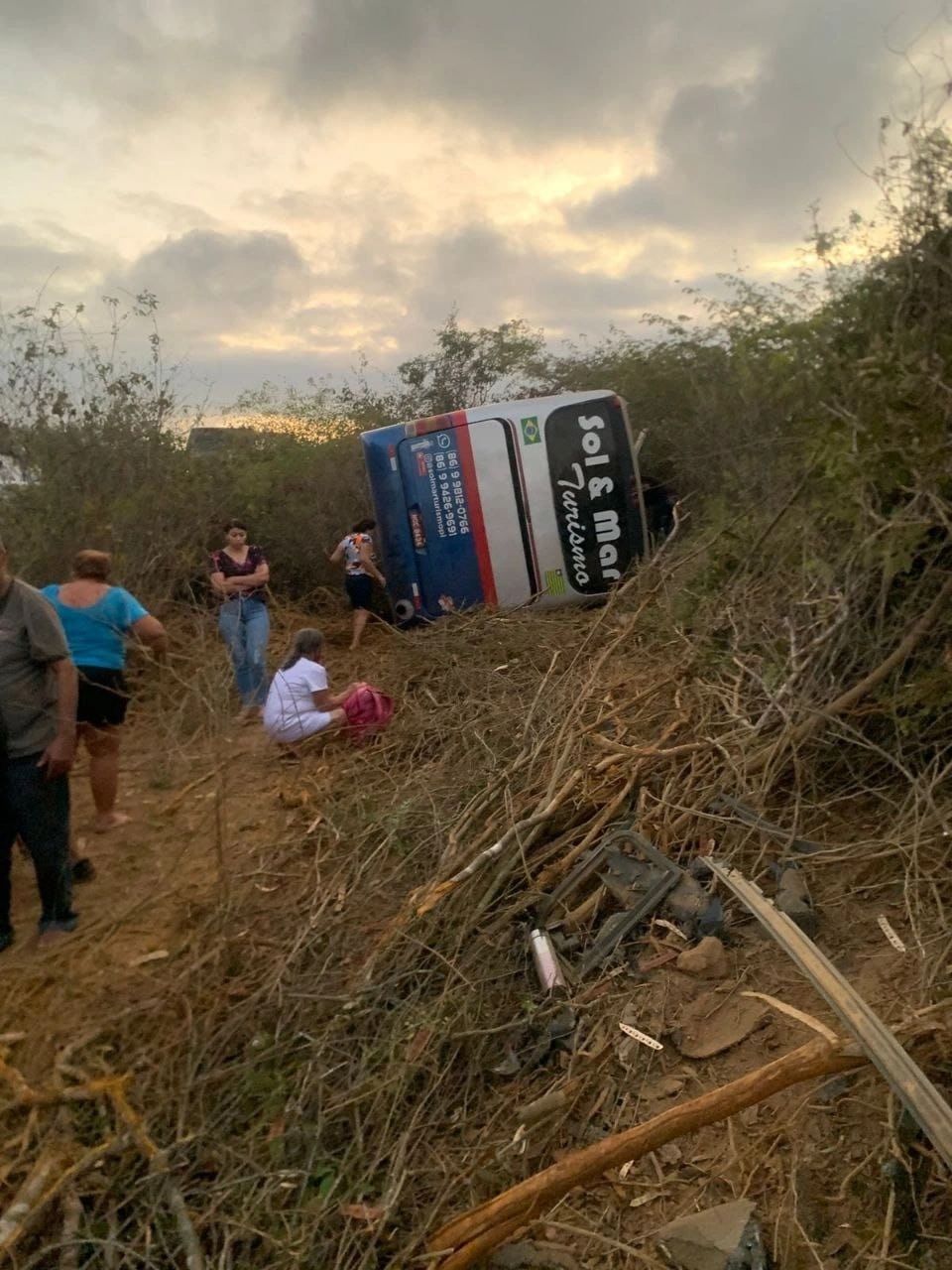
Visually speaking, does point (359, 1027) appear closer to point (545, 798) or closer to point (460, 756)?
point (545, 798)

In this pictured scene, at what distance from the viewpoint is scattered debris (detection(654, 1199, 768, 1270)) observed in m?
1.98

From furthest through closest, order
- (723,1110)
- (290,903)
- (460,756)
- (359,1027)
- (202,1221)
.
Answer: (460,756) → (290,903) → (359,1027) → (202,1221) → (723,1110)

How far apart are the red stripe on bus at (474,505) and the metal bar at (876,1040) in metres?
5.12

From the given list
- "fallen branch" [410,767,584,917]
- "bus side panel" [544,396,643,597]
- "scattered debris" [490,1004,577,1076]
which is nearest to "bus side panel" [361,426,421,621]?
"bus side panel" [544,396,643,597]

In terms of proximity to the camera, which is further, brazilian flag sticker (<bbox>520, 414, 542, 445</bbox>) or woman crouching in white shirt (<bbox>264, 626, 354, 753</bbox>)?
brazilian flag sticker (<bbox>520, 414, 542, 445</bbox>)

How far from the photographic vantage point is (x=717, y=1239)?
2.03 meters

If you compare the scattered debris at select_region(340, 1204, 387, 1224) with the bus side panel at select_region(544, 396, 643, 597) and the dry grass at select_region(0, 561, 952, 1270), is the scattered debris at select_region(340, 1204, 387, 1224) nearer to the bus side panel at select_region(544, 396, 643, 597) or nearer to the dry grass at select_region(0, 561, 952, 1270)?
the dry grass at select_region(0, 561, 952, 1270)

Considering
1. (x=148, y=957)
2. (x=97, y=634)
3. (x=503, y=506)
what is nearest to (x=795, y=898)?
(x=148, y=957)

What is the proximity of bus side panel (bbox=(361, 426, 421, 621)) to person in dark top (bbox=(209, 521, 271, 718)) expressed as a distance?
1581mm

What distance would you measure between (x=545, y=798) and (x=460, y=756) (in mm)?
1191

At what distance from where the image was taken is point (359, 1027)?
112 inches

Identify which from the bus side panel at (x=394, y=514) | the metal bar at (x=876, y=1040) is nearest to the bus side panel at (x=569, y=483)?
the bus side panel at (x=394, y=514)

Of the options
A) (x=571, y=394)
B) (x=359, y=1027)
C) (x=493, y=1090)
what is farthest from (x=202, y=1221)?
(x=571, y=394)

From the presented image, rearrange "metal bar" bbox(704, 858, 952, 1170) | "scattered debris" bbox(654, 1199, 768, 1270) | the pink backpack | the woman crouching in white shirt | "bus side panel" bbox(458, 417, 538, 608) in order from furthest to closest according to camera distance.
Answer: "bus side panel" bbox(458, 417, 538, 608) → the pink backpack → the woman crouching in white shirt → "scattered debris" bbox(654, 1199, 768, 1270) → "metal bar" bbox(704, 858, 952, 1170)
